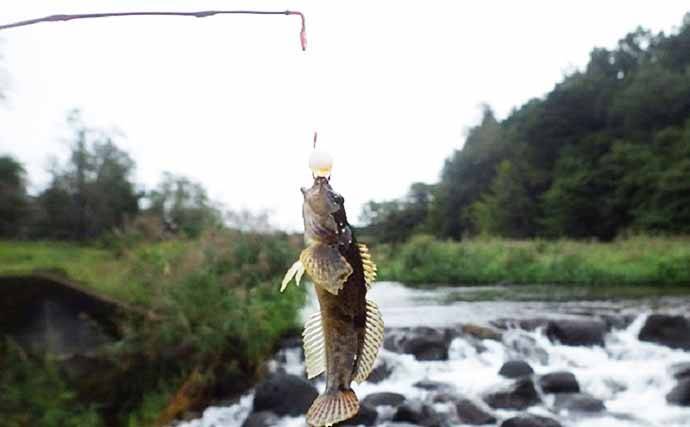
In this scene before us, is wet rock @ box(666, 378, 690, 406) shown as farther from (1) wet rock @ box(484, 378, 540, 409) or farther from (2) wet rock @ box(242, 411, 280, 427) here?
(2) wet rock @ box(242, 411, 280, 427)

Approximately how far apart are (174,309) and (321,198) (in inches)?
329

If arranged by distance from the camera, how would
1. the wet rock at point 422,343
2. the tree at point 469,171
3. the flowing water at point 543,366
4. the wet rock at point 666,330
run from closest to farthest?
the flowing water at point 543,366, the wet rock at point 422,343, the wet rock at point 666,330, the tree at point 469,171

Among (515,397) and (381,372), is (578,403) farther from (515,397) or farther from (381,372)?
(381,372)

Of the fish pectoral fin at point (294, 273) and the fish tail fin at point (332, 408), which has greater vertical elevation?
the fish pectoral fin at point (294, 273)

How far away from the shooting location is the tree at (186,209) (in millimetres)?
9977

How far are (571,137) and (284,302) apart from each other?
92.1 feet

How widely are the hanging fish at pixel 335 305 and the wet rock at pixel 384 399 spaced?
9116mm

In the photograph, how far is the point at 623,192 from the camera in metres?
33.7

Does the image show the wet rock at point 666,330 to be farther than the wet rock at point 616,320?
No

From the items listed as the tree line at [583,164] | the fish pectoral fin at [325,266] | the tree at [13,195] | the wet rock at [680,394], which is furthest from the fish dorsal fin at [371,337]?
the tree line at [583,164]

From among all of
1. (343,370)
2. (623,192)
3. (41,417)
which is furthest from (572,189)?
(343,370)

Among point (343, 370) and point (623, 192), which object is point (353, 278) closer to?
A: point (343, 370)

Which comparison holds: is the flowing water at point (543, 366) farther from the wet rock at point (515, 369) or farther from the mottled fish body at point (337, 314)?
the mottled fish body at point (337, 314)

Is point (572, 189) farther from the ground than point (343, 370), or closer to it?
farther from the ground
